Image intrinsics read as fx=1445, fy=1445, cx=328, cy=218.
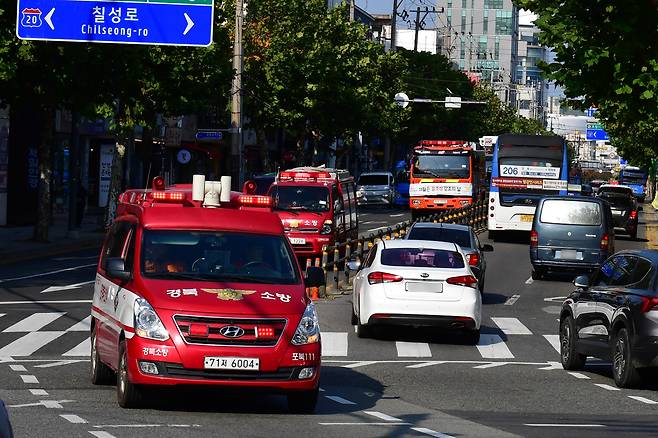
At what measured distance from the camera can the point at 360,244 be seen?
1261 inches

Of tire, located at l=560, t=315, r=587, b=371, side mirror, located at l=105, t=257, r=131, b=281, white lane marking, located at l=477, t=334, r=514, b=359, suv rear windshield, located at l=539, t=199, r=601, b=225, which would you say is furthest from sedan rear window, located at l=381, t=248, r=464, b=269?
suv rear windshield, located at l=539, t=199, r=601, b=225

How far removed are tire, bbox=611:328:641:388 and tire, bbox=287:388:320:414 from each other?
173 inches

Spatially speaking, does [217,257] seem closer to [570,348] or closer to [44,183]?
[570,348]

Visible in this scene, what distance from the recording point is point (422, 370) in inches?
714

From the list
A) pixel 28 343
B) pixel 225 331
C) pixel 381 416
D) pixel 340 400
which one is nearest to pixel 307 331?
pixel 225 331

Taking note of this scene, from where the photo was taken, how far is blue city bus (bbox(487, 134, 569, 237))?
49406 millimetres

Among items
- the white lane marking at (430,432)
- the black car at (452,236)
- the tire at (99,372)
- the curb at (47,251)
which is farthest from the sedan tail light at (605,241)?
the white lane marking at (430,432)

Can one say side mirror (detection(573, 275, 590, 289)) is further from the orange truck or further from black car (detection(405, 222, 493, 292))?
the orange truck

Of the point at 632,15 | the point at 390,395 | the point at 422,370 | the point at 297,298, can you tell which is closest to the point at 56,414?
the point at 297,298

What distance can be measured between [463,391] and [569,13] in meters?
11.3

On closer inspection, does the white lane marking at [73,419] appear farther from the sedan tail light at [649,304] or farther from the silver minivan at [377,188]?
the silver minivan at [377,188]

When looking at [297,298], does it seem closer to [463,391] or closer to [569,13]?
[463,391]

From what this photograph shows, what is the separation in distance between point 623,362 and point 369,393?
3.08m

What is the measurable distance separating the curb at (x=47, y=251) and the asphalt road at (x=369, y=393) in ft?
33.4
